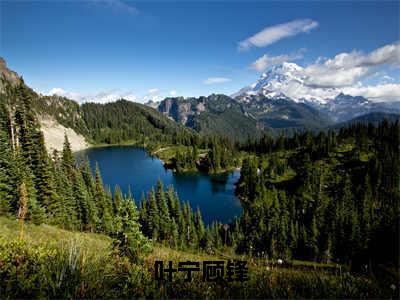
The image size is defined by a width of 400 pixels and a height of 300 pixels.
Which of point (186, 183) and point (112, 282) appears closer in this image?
point (112, 282)

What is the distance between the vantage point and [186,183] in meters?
126

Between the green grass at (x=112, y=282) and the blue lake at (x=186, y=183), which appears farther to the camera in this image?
the blue lake at (x=186, y=183)

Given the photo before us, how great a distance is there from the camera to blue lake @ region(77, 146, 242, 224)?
9066 cm

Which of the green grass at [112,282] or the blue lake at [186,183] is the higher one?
the green grass at [112,282]

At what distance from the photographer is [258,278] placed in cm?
632

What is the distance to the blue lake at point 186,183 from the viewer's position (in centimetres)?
9066

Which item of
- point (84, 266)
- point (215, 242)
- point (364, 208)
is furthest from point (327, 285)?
point (364, 208)

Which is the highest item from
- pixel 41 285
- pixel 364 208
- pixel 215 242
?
pixel 41 285

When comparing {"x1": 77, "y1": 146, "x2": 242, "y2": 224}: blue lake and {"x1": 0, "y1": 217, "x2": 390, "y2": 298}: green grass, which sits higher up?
{"x1": 0, "y1": 217, "x2": 390, "y2": 298}: green grass

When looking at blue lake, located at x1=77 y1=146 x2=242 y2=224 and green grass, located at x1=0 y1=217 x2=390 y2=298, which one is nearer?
green grass, located at x1=0 y1=217 x2=390 y2=298

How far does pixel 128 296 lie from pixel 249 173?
107 meters

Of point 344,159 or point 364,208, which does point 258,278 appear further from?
point 344,159

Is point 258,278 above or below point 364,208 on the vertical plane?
above

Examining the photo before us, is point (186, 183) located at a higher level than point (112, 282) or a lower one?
lower
